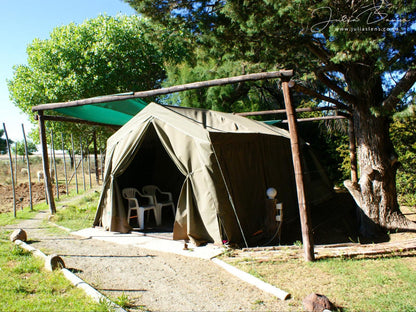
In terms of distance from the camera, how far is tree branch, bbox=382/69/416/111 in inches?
192

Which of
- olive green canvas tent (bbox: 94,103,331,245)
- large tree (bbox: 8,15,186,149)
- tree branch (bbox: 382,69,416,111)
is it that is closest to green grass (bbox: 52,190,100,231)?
olive green canvas tent (bbox: 94,103,331,245)

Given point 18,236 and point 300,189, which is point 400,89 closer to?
point 300,189

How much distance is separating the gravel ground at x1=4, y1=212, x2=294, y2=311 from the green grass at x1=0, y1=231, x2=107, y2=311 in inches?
11.3

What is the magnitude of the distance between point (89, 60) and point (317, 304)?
13.0 m

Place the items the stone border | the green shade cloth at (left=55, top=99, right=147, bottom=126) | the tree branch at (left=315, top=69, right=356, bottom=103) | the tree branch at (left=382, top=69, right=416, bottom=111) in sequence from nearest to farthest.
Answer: the stone border < the tree branch at (left=382, top=69, right=416, bottom=111) < the tree branch at (left=315, top=69, right=356, bottom=103) < the green shade cloth at (left=55, top=99, right=147, bottom=126)

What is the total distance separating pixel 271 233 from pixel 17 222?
4.90 metres

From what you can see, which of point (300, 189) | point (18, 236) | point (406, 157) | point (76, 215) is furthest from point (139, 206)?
point (406, 157)

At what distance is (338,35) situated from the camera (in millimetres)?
4719

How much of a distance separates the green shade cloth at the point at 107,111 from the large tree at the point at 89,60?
5620mm

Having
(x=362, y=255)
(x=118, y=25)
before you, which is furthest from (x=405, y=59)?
(x=118, y=25)

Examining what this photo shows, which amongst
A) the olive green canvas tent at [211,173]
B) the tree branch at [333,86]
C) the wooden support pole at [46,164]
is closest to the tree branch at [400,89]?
the tree branch at [333,86]

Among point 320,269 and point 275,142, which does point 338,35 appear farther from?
point 320,269

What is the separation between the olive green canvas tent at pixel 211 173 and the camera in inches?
193

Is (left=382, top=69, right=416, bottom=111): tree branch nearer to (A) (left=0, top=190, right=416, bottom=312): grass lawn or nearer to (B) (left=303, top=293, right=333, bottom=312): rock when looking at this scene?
(A) (left=0, top=190, right=416, bottom=312): grass lawn
